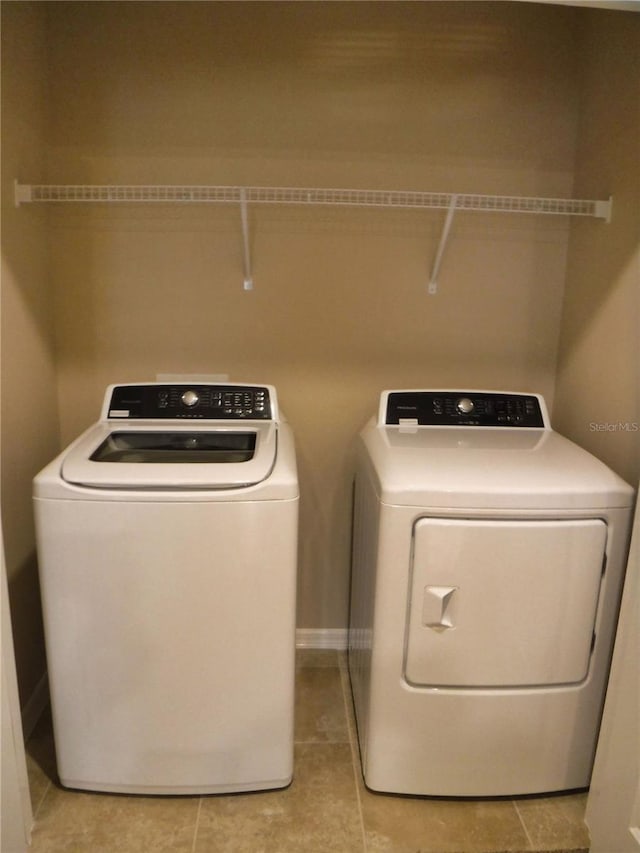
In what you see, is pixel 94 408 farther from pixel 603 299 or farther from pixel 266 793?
pixel 603 299

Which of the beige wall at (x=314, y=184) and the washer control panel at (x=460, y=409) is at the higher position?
the beige wall at (x=314, y=184)

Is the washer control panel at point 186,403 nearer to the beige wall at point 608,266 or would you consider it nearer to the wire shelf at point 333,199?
the wire shelf at point 333,199

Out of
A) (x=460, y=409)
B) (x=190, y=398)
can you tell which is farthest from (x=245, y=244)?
(x=460, y=409)

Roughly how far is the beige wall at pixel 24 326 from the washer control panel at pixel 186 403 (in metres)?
0.26

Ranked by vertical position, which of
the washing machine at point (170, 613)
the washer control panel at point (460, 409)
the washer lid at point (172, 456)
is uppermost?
the washer control panel at point (460, 409)

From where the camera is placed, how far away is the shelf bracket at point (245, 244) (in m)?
1.82

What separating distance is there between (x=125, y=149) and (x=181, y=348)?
2.20ft

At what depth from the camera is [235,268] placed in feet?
6.88

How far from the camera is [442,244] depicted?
6.43 ft

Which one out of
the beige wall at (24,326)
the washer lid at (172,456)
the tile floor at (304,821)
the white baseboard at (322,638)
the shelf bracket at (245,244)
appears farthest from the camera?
the white baseboard at (322,638)

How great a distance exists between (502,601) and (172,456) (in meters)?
0.96

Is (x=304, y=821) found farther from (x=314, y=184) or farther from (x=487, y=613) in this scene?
(x=314, y=184)

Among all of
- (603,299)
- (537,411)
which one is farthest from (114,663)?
(603,299)

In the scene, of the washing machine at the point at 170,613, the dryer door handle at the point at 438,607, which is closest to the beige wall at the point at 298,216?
the washing machine at the point at 170,613
